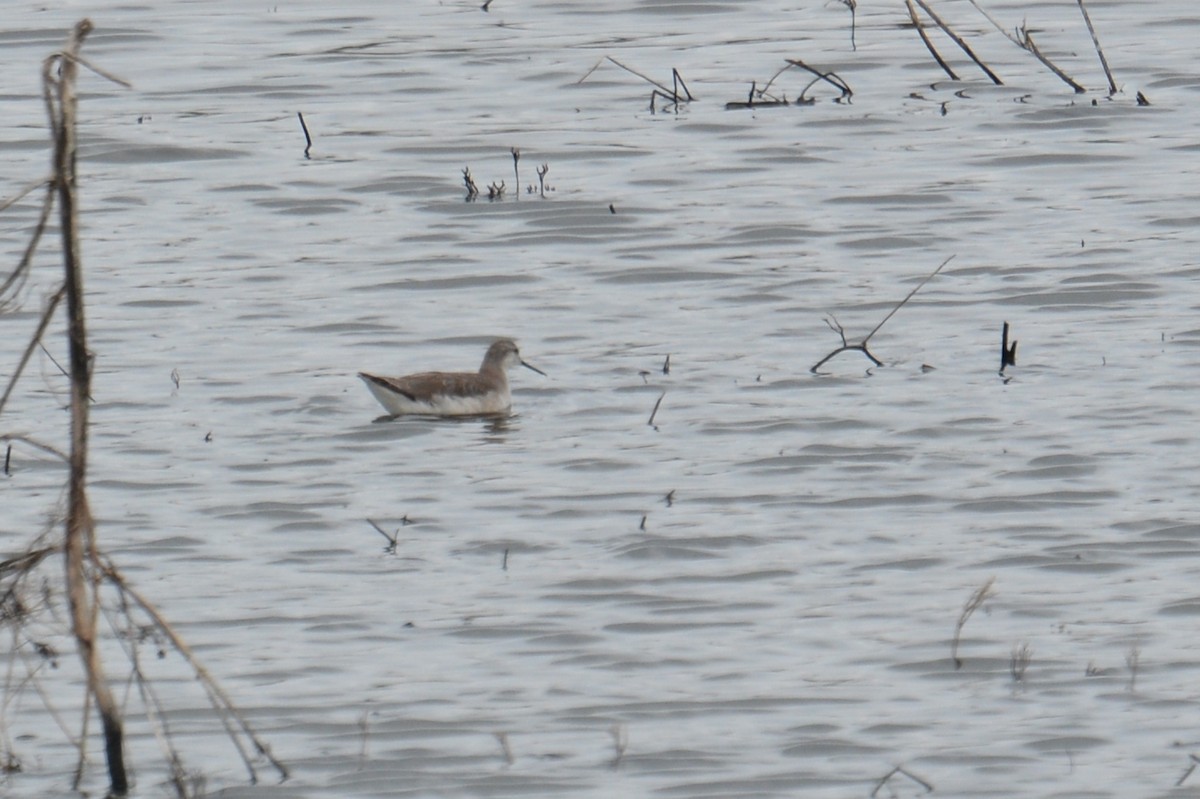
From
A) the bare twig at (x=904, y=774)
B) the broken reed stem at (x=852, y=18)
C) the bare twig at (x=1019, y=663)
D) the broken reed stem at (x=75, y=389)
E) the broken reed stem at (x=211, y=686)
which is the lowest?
the broken reed stem at (x=852, y=18)

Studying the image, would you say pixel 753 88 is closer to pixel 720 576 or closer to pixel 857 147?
pixel 857 147

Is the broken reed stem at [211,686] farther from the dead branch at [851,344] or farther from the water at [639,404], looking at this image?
the dead branch at [851,344]

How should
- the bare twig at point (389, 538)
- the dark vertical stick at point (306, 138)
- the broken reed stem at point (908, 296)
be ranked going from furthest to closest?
the dark vertical stick at point (306, 138) < the broken reed stem at point (908, 296) < the bare twig at point (389, 538)

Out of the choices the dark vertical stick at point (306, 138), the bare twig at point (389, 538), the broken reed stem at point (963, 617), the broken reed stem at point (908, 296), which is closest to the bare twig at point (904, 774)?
the broken reed stem at point (963, 617)

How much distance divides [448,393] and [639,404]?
953 millimetres

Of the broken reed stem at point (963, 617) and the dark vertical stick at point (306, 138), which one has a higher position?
the broken reed stem at point (963, 617)

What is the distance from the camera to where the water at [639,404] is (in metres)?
8.05

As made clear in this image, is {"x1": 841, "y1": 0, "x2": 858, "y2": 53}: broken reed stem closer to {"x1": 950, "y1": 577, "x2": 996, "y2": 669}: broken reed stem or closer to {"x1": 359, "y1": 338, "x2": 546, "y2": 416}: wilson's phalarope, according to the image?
{"x1": 359, "y1": 338, "x2": 546, "y2": 416}: wilson's phalarope

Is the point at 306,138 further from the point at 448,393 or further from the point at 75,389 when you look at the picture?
the point at 75,389

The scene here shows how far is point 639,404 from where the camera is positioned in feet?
40.8

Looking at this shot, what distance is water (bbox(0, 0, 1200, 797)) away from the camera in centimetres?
805

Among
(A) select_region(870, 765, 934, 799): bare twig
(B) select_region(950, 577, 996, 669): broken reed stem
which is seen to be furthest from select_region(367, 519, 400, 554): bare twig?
(A) select_region(870, 765, 934, 799): bare twig

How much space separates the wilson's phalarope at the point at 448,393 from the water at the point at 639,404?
154 mm

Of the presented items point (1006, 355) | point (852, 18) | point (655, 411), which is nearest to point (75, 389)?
point (655, 411)
